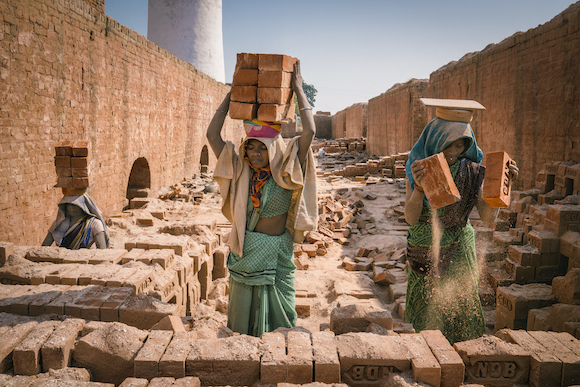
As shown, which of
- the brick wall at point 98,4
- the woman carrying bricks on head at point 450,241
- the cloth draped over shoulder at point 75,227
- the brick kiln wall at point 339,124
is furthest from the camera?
the brick kiln wall at point 339,124

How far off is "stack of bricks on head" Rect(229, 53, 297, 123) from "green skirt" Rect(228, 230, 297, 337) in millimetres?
1010

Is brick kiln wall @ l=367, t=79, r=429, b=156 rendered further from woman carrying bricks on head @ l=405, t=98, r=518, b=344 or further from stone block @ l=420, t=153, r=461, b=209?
stone block @ l=420, t=153, r=461, b=209

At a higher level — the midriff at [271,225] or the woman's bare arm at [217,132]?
the woman's bare arm at [217,132]

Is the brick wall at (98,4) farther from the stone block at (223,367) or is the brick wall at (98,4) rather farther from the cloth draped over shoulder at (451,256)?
the stone block at (223,367)

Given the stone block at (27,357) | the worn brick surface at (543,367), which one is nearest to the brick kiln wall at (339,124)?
the worn brick surface at (543,367)

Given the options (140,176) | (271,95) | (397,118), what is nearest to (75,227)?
(271,95)

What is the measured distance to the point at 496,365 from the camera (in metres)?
2.28

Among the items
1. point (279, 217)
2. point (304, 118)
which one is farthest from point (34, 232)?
point (304, 118)

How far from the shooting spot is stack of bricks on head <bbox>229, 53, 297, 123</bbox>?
323cm

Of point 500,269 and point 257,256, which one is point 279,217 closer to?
point 257,256

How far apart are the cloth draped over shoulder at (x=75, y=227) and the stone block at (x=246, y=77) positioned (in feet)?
7.04

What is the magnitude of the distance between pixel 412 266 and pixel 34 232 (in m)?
5.46

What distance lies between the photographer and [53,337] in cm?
231

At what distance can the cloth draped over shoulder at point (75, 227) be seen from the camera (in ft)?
13.7
